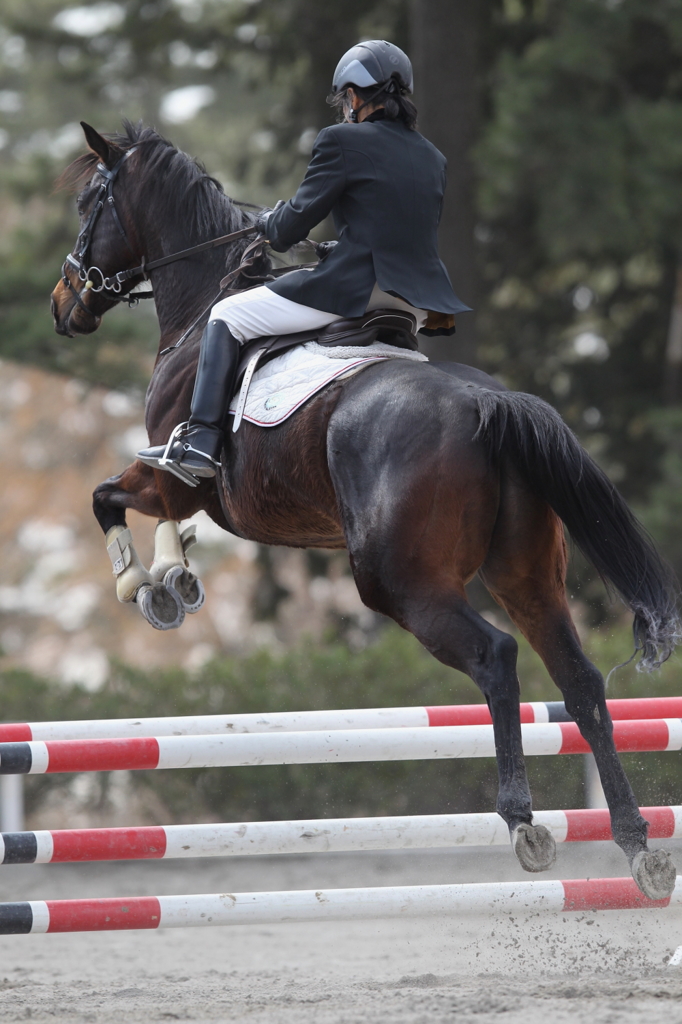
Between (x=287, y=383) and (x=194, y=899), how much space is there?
186cm

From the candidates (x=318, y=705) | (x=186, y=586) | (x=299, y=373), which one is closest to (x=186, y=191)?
(x=299, y=373)

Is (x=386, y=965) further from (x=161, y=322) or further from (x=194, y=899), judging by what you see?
(x=161, y=322)

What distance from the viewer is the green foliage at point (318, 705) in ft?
24.7

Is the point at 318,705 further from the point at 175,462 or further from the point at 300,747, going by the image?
the point at 175,462

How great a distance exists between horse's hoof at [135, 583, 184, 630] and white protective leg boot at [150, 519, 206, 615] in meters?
0.03

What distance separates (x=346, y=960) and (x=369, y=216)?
307cm

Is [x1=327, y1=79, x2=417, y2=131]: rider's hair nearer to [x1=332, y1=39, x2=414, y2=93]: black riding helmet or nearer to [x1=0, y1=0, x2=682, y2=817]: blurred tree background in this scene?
[x1=332, y1=39, x2=414, y2=93]: black riding helmet

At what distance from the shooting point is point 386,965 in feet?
15.8

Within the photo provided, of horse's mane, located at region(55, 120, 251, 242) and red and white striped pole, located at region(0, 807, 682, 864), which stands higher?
horse's mane, located at region(55, 120, 251, 242)

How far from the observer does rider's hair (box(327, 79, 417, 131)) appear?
4.03 m

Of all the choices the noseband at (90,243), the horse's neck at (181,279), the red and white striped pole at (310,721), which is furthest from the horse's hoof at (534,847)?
the noseband at (90,243)

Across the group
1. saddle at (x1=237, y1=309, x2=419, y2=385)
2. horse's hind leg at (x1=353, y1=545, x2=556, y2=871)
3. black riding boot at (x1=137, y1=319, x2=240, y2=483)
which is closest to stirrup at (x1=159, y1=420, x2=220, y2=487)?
black riding boot at (x1=137, y1=319, x2=240, y2=483)

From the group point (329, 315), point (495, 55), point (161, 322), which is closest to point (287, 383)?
point (329, 315)

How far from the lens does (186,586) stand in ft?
16.0
